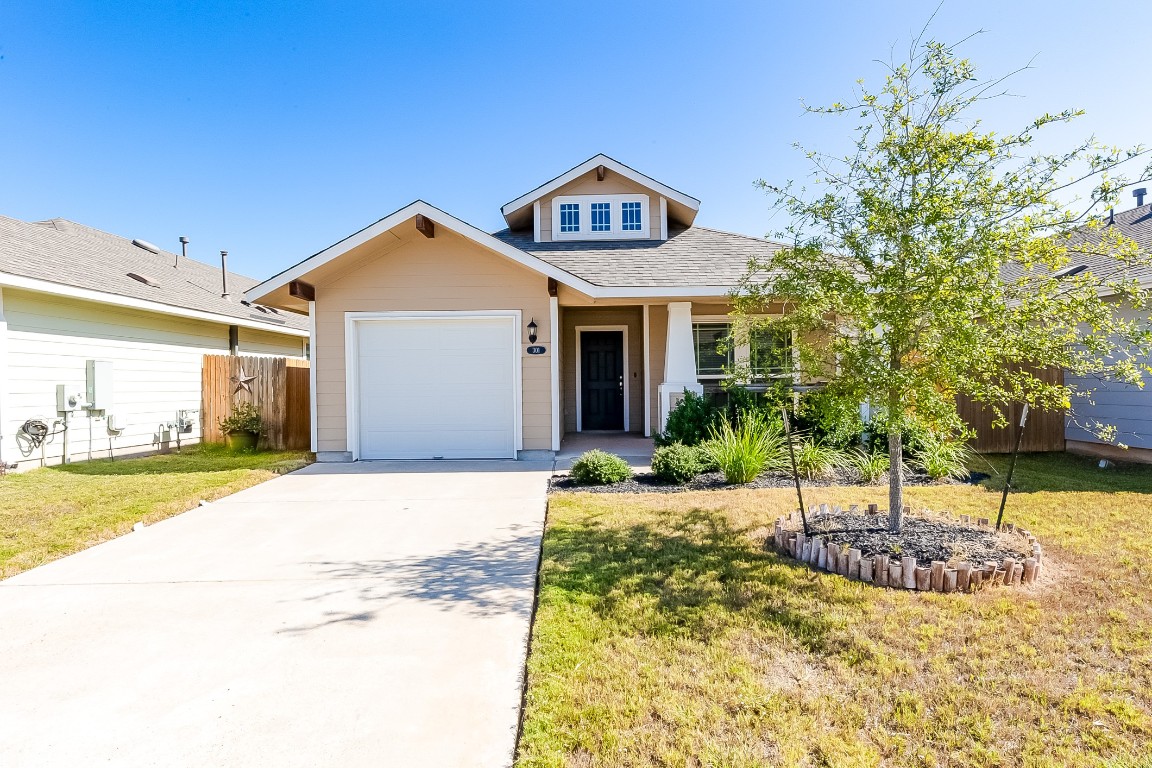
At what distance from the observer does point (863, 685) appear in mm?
2537

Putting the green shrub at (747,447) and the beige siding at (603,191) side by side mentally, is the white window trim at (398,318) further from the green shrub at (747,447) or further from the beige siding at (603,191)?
the beige siding at (603,191)

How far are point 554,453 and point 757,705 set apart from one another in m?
6.92

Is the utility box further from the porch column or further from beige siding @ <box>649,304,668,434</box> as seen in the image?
beige siding @ <box>649,304,668,434</box>

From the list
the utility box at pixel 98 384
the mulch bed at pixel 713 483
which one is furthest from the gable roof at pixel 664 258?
the utility box at pixel 98 384

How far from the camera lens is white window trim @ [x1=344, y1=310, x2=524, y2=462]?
9109mm

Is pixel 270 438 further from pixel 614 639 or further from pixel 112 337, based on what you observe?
pixel 614 639

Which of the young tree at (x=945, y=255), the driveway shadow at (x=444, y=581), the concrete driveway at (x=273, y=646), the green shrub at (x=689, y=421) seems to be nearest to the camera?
the concrete driveway at (x=273, y=646)

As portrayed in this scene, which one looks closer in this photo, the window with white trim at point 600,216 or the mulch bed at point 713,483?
the mulch bed at point 713,483

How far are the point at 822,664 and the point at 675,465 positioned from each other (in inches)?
171

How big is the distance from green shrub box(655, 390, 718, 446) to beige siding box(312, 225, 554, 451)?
1.99m

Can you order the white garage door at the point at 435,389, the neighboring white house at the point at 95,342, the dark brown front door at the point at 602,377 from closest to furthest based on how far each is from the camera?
the neighboring white house at the point at 95,342 → the white garage door at the point at 435,389 → the dark brown front door at the point at 602,377

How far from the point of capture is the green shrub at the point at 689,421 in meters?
8.38

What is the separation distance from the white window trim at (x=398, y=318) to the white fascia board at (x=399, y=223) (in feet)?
3.01

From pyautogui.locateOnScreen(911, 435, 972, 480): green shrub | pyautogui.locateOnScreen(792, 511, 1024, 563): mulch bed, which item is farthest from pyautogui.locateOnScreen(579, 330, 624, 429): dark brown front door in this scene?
pyautogui.locateOnScreen(792, 511, 1024, 563): mulch bed
